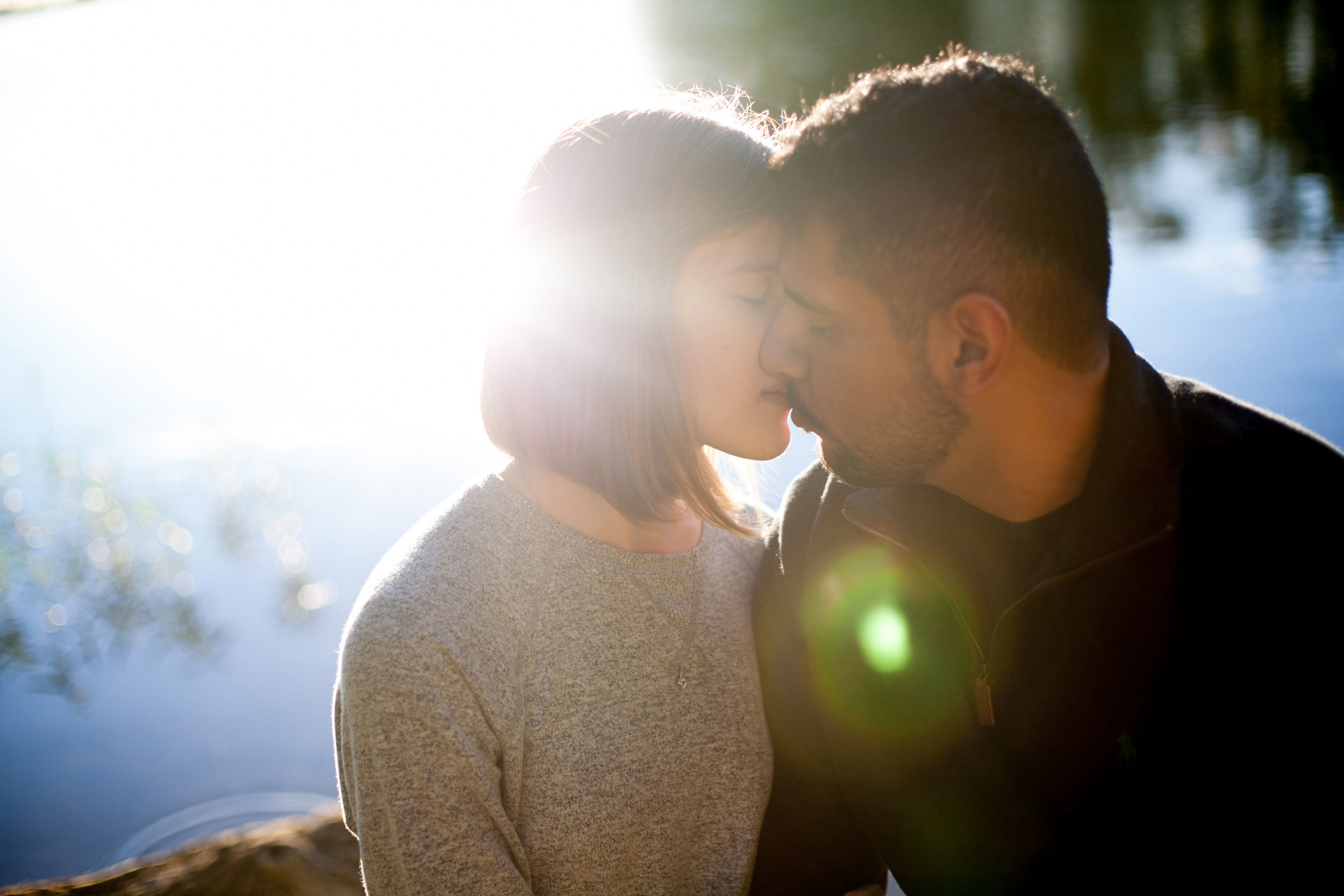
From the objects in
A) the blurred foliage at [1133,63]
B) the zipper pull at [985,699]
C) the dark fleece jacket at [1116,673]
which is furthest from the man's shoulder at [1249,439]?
the blurred foliage at [1133,63]

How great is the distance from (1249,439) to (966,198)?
645 millimetres

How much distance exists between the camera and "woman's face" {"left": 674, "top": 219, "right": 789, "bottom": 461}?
1.60 m

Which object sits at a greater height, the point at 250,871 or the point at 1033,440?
the point at 1033,440

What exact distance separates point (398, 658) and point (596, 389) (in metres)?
0.65

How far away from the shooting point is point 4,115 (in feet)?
34.3

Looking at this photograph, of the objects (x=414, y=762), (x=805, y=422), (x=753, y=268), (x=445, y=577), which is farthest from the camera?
(x=805, y=422)

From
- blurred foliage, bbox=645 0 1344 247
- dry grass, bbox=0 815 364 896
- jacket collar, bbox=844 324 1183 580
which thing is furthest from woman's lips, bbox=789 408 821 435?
blurred foliage, bbox=645 0 1344 247

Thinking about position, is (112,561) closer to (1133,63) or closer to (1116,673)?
(1116,673)

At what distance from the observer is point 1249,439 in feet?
4.64

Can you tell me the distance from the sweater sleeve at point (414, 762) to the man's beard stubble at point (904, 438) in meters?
0.87

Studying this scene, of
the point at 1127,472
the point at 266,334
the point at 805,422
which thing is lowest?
the point at 1127,472

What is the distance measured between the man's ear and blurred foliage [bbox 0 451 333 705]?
413 cm

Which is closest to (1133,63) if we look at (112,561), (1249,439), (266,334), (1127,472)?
(266,334)

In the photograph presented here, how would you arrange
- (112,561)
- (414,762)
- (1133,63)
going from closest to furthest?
(414,762) < (112,561) < (1133,63)
